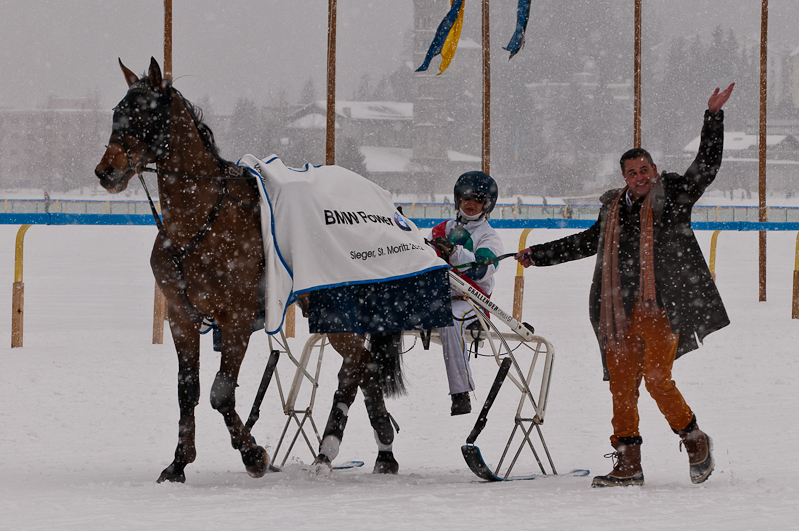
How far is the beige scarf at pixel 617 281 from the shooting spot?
443 cm

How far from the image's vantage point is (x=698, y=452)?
4.47 m

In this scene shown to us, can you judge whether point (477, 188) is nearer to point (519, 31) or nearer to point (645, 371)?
point (645, 371)

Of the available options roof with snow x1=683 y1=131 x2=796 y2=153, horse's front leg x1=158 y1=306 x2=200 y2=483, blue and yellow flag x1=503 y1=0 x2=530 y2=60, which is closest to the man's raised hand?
horse's front leg x1=158 y1=306 x2=200 y2=483

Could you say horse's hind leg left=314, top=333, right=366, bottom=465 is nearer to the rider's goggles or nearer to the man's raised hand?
the rider's goggles

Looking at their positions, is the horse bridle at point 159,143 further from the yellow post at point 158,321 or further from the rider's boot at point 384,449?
the yellow post at point 158,321

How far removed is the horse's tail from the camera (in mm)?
5387

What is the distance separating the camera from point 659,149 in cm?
8281

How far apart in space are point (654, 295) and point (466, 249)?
123 centimetres

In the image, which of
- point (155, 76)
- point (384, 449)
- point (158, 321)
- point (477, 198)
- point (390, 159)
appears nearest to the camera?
point (155, 76)

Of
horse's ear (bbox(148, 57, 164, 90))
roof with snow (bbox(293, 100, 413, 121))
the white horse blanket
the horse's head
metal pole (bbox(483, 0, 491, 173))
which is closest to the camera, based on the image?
the horse's head

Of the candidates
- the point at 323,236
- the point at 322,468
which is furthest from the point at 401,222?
the point at 322,468

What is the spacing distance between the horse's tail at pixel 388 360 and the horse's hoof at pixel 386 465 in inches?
15.7

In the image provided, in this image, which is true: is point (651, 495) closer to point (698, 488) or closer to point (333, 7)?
point (698, 488)

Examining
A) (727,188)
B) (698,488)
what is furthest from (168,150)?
(727,188)
